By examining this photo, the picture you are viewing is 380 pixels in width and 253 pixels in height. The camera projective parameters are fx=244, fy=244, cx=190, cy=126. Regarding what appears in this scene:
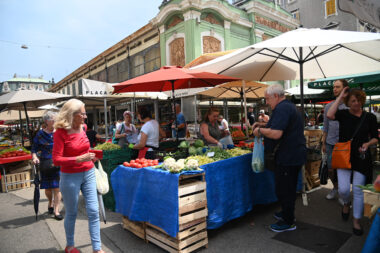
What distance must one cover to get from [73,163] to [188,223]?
1.54m

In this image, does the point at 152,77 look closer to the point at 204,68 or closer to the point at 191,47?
the point at 204,68

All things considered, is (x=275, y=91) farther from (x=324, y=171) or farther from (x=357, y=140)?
(x=324, y=171)

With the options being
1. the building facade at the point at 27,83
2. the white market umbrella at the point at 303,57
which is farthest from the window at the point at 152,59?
the building facade at the point at 27,83

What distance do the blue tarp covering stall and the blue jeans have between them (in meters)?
0.58

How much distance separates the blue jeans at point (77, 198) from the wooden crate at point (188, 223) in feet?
2.34

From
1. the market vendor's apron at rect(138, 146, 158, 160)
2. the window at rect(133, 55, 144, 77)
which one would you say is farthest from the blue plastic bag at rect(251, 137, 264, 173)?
the window at rect(133, 55, 144, 77)

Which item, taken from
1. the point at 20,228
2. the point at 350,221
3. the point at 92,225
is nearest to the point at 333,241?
the point at 350,221

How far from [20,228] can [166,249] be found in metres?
2.83

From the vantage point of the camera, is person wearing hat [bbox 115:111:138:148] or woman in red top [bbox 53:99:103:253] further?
person wearing hat [bbox 115:111:138:148]

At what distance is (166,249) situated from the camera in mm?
3031

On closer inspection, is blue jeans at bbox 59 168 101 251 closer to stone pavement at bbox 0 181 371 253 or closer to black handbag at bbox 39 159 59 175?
stone pavement at bbox 0 181 371 253

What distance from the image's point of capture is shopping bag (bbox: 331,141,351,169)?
10.7 feet

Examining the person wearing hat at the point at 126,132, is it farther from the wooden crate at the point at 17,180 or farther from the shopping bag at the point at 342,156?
the shopping bag at the point at 342,156

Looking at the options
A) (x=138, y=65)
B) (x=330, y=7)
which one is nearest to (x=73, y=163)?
(x=138, y=65)
